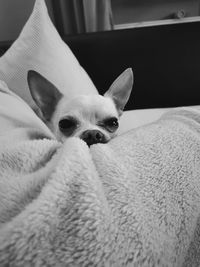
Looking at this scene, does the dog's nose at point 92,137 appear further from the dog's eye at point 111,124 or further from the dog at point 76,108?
the dog's eye at point 111,124

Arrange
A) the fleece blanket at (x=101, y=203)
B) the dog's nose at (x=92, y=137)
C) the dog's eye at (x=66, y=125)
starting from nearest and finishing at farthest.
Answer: the fleece blanket at (x=101, y=203), the dog's nose at (x=92, y=137), the dog's eye at (x=66, y=125)

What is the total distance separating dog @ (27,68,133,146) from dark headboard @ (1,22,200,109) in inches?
13.9

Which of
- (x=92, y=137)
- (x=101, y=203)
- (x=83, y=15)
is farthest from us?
(x=83, y=15)

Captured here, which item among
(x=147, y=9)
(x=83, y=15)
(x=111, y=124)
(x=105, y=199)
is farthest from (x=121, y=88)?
(x=147, y=9)

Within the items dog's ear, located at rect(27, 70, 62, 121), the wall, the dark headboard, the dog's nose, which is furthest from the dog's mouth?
the wall

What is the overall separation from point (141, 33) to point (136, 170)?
1160mm

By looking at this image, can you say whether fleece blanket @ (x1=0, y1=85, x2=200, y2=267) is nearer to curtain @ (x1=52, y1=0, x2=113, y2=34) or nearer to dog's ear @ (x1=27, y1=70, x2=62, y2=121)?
dog's ear @ (x1=27, y1=70, x2=62, y2=121)

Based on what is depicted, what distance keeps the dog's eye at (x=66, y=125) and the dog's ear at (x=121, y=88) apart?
25 centimetres

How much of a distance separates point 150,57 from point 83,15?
0.64m

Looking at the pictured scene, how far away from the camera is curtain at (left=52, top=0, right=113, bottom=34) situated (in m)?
1.78

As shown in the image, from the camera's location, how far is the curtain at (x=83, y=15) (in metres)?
1.78

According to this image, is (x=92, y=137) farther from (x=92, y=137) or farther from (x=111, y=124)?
(x=111, y=124)

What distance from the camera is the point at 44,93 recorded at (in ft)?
3.31

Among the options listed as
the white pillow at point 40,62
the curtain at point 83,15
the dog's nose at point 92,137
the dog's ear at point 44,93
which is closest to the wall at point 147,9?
the curtain at point 83,15
